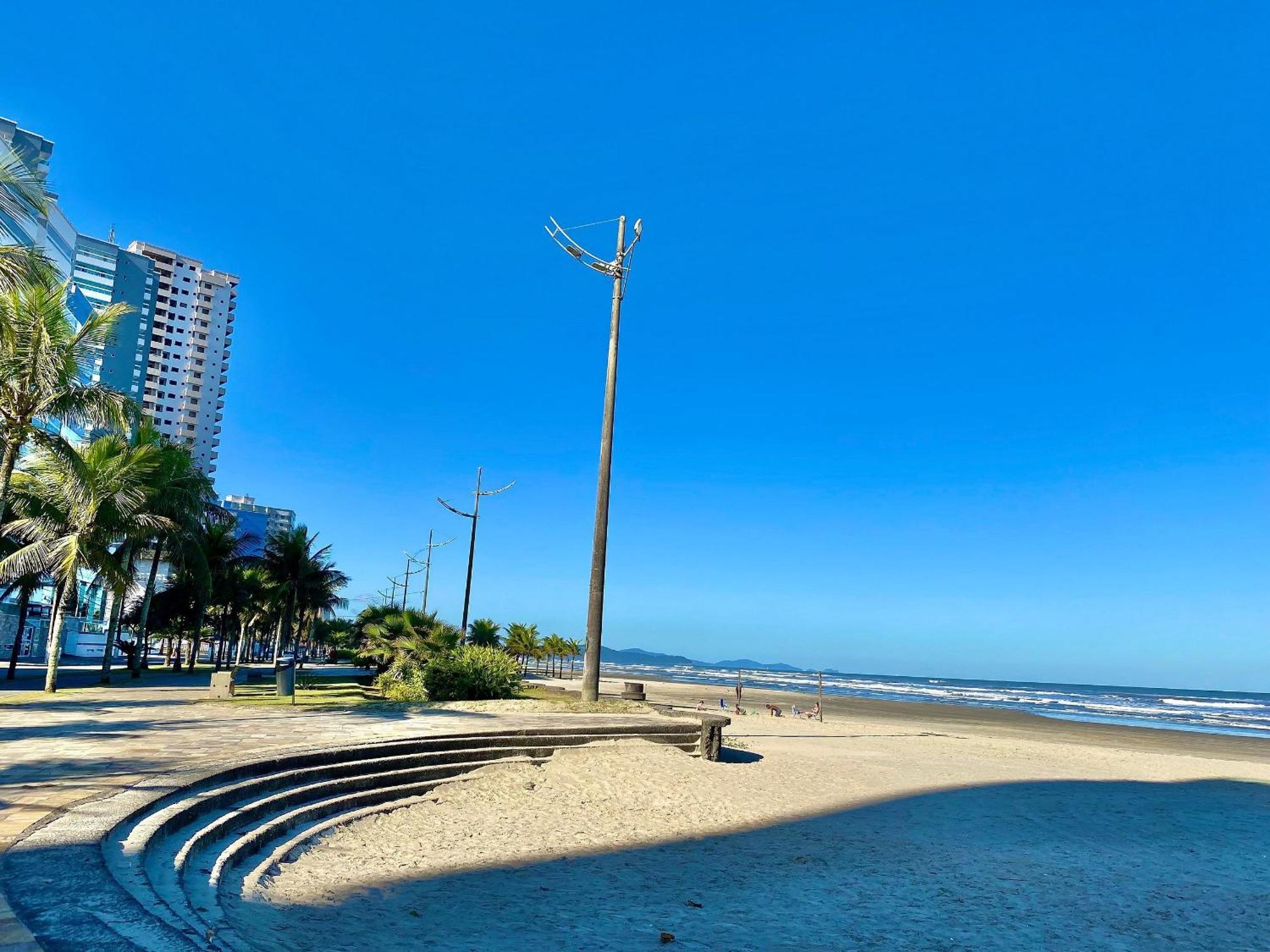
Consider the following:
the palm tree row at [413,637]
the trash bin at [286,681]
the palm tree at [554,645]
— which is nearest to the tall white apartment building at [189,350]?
the palm tree at [554,645]

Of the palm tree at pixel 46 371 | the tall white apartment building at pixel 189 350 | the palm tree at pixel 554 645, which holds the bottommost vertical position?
the palm tree at pixel 554 645

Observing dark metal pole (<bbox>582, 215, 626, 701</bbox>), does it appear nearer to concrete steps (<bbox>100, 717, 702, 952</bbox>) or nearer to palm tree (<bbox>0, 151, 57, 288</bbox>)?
concrete steps (<bbox>100, 717, 702, 952</bbox>)

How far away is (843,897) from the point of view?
7184mm

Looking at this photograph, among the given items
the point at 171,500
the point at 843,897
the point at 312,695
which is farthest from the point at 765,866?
the point at 171,500

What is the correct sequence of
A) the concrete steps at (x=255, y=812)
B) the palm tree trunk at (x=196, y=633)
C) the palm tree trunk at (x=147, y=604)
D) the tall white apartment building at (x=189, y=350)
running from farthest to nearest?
the tall white apartment building at (x=189, y=350)
the palm tree trunk at (x=196, y=633)
the palm tree trunk at (x=147, y=604)
the concrete steps at (x=255, y=812)

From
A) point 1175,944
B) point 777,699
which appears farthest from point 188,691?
point 777,699

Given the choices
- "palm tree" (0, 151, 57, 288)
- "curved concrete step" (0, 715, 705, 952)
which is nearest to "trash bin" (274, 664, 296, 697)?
"curved concrete step" (0, 715, 705, 952)

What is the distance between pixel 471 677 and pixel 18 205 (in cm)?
1212

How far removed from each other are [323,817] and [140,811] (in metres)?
2.49

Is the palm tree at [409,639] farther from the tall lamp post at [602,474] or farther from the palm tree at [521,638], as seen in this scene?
the palm tree at [521,638]

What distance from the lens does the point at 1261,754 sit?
2855cm

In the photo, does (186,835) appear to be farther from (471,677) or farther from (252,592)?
(252,592)

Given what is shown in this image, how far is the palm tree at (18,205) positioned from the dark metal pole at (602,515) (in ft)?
34.5

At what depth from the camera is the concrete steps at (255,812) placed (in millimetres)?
4902
